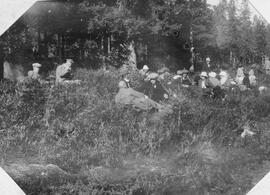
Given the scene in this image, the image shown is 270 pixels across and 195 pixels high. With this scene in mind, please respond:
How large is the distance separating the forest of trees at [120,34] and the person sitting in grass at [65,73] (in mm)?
87

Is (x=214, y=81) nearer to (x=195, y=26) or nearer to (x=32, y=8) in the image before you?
(x=195, y=26)

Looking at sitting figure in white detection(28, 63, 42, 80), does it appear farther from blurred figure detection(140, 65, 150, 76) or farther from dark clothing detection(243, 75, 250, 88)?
dark clothing detection(243, 75, 250, 88)

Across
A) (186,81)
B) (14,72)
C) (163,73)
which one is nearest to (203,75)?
(186,81)

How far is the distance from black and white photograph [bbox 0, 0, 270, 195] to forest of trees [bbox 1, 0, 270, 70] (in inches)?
0.4

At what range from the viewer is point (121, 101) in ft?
18.7

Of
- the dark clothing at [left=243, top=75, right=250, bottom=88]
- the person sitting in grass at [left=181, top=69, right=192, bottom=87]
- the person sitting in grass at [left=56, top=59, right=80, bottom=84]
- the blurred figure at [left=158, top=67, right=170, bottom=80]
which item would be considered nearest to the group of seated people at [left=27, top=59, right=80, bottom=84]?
the person sitting in grass at [left=56, top=59, right=80, bottom=84]

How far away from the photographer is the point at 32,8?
5.69 meters

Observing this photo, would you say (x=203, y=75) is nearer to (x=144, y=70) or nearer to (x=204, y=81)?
(x=204, y=81)

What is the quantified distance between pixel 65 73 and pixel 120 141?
988 millimetres

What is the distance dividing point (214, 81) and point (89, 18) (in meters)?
1.59

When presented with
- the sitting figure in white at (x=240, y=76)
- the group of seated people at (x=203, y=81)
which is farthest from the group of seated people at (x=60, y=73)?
the sitting figure in white at (x=240, y=76)

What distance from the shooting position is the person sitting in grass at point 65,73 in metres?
5.59

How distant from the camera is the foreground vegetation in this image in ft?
18.4

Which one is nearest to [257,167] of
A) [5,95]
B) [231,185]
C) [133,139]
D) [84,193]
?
[231,185]
